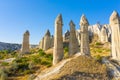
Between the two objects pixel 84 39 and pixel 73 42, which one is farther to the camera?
Result: pixel 73 42

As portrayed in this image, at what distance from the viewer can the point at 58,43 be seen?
39.0 meters

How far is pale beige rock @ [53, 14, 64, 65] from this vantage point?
126 feet

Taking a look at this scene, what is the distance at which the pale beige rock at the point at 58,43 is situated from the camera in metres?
38.5

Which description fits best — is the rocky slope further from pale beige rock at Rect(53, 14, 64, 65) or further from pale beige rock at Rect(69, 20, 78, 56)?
pale beige rock at Rect(69, 20, 78, 56)

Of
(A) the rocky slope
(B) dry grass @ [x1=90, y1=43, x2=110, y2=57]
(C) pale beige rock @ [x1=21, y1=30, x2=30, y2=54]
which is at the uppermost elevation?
(C) pale beige rock @ [x1=21, y1=30, x2=30, y2=54]

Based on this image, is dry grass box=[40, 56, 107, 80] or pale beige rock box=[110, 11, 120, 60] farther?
pale beige rock box=[110, 11, 120, 60]

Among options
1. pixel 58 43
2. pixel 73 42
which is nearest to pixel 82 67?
pixel 58 43

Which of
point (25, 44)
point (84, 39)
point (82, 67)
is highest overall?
point (25, 44)

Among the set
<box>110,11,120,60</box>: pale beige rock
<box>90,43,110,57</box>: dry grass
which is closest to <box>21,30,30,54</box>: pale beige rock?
<box>90,43,110,57</box>: dry grass

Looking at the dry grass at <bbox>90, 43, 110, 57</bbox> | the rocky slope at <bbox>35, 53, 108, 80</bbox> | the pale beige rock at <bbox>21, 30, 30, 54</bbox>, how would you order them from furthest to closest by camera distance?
the pale beige rock at <bbox>21, 30, 30, 54</bbox>, the dry grass at <bbox>90, 43, 110, 57</bbox>, the rocky slope at <bbox>35, 53, 108, 80</bbox>

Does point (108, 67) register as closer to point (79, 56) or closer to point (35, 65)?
point (79, 56)

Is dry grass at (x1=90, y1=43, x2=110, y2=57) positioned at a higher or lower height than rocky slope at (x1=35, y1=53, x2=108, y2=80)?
higher

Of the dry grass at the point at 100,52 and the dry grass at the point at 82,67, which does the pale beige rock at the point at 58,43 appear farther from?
the dry grass at the point at 100,52

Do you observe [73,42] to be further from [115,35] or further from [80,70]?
[80,70]
